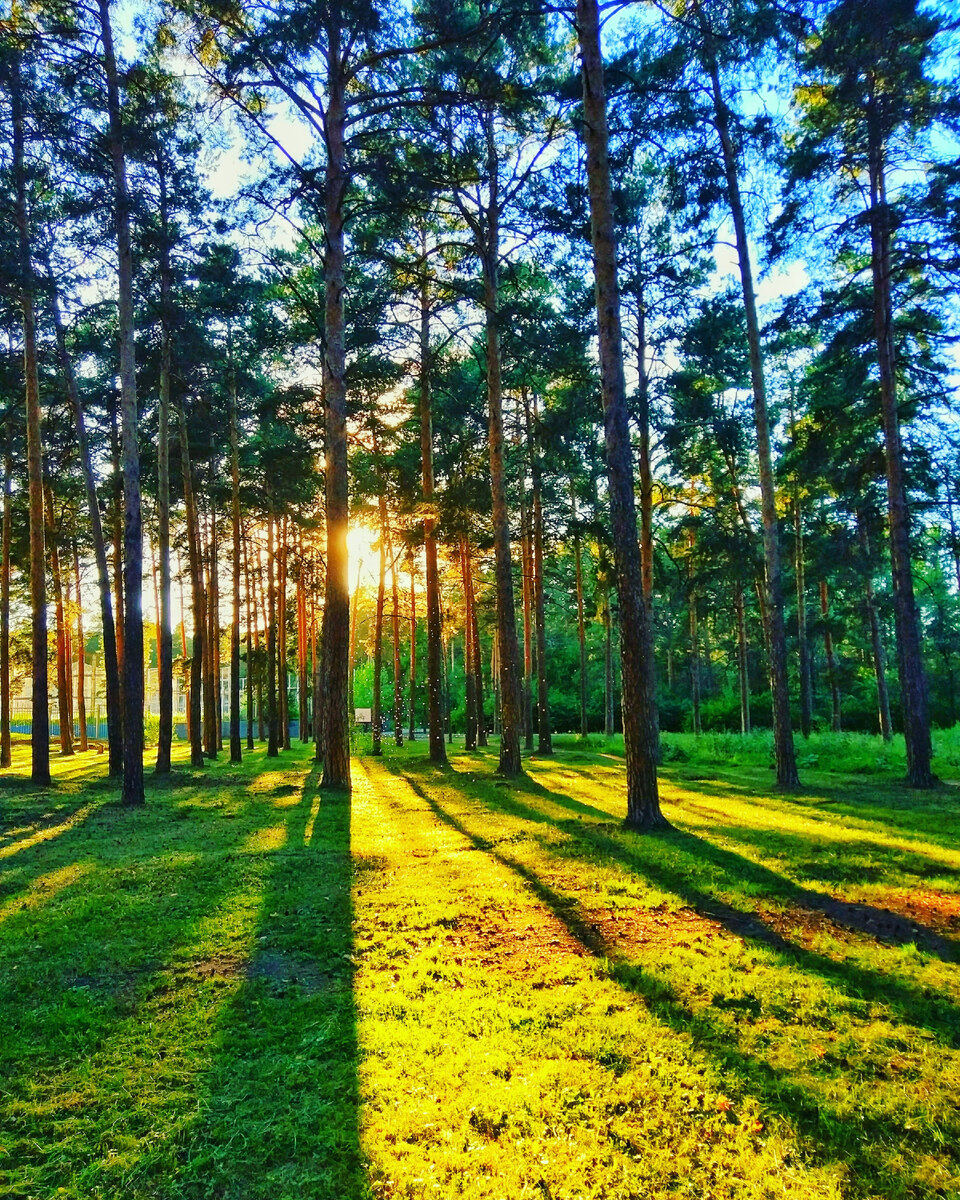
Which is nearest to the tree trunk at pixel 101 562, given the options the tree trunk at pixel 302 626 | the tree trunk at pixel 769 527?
the tree trunk at pixel 302 626

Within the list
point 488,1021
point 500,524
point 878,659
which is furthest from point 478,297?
point 878,659

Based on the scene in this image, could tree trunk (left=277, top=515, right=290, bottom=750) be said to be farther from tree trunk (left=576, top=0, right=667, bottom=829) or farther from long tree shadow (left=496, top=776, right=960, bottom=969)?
tree trunk (left=576, top=0, right=667, bottom=829)

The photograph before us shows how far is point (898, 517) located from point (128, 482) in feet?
43.6

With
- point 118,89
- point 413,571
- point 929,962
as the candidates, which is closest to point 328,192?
point 118,89

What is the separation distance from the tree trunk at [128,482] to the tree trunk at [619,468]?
7.56m

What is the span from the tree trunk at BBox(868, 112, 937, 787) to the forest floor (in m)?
5.17

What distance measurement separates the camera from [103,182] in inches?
468

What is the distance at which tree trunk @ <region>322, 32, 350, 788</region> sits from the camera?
11539 mm

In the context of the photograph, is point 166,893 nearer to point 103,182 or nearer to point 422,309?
point 103,182

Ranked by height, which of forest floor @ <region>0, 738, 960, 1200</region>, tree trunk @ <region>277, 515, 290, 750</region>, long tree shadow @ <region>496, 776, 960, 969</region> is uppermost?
tree trunk @ <region>277, 515, 290, 750</region>

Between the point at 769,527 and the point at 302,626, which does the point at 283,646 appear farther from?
the point at 769,527

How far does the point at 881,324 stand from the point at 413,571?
17.8 m

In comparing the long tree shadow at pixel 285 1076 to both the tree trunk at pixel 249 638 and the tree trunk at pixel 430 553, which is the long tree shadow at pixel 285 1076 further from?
the tree trunk at pixel 249 638

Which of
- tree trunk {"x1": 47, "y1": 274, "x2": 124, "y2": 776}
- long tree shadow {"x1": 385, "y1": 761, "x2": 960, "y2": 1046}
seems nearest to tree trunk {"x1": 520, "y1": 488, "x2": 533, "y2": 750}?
tree trunk {"x1": 47, "y1": 274, "x2": 124, "y2": 776}
